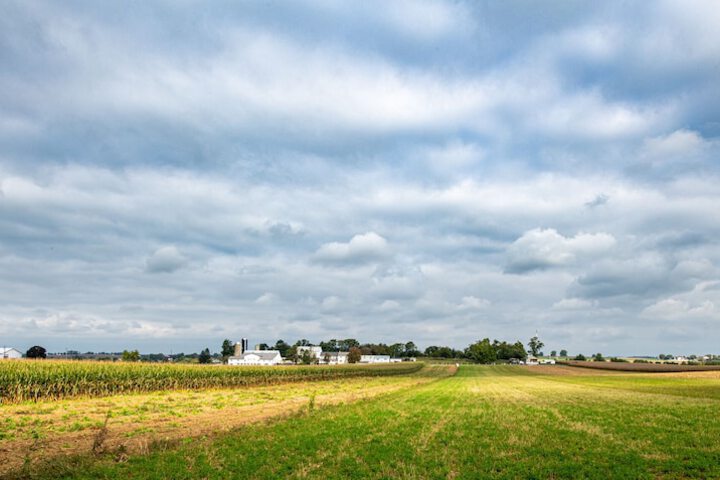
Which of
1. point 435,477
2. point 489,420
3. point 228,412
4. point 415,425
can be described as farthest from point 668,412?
point 228,412

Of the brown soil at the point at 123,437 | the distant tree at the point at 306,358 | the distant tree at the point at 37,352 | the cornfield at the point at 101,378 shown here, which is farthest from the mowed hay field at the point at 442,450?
the distant tree at the point at 306,358

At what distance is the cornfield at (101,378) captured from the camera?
3725 cm

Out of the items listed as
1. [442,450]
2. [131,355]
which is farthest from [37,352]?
[442,450]

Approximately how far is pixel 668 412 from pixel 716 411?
3058mm

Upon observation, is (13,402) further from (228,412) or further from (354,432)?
(354,432)

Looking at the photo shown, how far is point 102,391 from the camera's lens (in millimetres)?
44125

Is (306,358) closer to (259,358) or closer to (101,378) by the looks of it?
(259,358)

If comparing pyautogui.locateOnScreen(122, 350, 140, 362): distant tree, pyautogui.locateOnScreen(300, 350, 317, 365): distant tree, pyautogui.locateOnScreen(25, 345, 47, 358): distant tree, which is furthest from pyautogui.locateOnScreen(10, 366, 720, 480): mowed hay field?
pyautogui.locateOnScreen(300, 350, 317, 365): distant tree

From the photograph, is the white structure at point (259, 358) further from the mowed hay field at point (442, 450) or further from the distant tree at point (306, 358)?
the mowed hay field at point (442, 450)

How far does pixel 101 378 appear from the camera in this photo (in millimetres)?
44312

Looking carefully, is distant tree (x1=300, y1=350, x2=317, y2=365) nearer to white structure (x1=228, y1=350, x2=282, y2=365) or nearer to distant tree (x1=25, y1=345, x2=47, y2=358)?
white structure (x1=228, y1=350, x2=282, y2=365)

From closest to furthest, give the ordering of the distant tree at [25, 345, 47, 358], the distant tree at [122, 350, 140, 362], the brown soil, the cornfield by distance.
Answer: the brown soil < the cornfield < the distant tree at [25, 345, 47, 358] < the distant tree at [122, 350, 140, 362]

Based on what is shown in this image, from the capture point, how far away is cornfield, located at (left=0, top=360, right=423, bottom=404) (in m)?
37.2

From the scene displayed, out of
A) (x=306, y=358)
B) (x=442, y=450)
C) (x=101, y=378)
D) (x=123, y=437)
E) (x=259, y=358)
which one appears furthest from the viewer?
(x=306, y=358)
